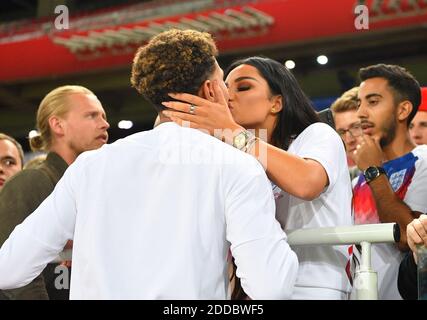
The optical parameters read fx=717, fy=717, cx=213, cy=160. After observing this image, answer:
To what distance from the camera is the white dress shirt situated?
118cm

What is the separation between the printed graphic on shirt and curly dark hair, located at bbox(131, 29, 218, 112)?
0.91 m

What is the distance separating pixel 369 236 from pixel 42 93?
6347 mm

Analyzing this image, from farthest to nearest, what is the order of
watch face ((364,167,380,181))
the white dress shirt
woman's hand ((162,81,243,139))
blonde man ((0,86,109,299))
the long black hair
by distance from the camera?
blonde man ((0,86,109,299)), watch face ((364,167,380,181)), the long black hair, woman's hand ((162,81,243,139)), the white dress shirt

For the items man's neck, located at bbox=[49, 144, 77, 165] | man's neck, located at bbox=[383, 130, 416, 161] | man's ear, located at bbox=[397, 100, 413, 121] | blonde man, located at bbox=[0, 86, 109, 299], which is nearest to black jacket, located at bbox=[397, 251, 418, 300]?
man's neck, located at bbox=[383, 130, 416, 161]

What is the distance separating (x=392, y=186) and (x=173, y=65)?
3.36 feet

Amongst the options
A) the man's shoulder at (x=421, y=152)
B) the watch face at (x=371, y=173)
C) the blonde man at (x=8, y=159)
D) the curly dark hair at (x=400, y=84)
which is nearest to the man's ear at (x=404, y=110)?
the curly dark hair at (x=400, y=84)

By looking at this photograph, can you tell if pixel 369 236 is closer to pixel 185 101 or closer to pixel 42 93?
pixel 185 101

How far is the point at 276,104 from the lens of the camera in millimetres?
1645

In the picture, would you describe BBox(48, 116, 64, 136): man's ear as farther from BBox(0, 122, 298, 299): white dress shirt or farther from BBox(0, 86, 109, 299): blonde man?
BBox(0, 122, 298, 299): white dress shirt

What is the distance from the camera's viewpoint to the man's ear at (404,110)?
2.25m

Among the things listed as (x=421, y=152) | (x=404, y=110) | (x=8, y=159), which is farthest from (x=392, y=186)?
(x=8, y=159)

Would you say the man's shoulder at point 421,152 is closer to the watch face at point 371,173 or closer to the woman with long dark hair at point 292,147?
the watch face at point 371,173

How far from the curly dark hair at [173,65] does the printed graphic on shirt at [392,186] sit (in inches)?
35.9
